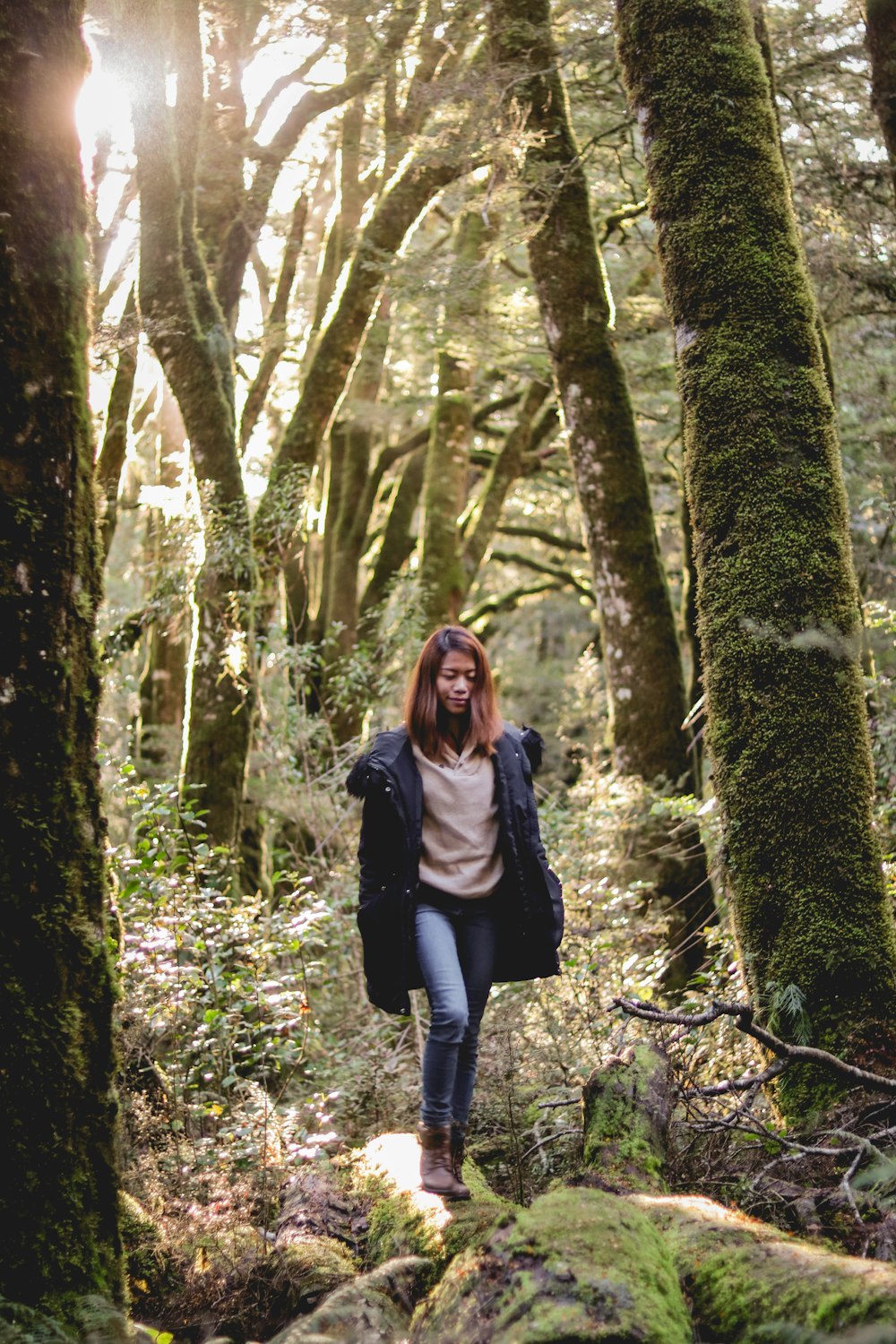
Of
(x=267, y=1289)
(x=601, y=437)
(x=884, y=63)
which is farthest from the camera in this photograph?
(x=601, y=437)

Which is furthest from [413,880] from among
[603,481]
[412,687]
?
[603,481]

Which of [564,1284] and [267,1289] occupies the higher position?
[564,1284]

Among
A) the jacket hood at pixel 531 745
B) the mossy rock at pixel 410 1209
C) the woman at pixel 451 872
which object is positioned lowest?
the mossy rock at pixel 410 1209

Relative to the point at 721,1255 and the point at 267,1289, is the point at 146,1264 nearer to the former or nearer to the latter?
the point at 267,1289

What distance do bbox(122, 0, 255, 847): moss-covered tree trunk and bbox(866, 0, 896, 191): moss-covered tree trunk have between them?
18.8 feet

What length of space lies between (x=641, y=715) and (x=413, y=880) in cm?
538

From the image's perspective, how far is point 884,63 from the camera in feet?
24.0

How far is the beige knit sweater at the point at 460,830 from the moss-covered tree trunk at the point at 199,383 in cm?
522

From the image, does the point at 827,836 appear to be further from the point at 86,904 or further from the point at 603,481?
the point at 603,481

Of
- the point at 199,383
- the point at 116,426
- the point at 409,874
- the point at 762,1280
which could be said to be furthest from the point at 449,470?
the point at 762,1280

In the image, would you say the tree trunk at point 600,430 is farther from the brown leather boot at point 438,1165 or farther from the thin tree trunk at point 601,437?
the brown leather boot at point 438,1165

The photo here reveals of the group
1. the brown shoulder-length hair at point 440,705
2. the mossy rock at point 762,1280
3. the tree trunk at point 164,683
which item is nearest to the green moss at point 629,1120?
the mossy rock at point 762,1280

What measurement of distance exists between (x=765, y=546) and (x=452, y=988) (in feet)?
7.42

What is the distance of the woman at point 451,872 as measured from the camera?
4.38m
